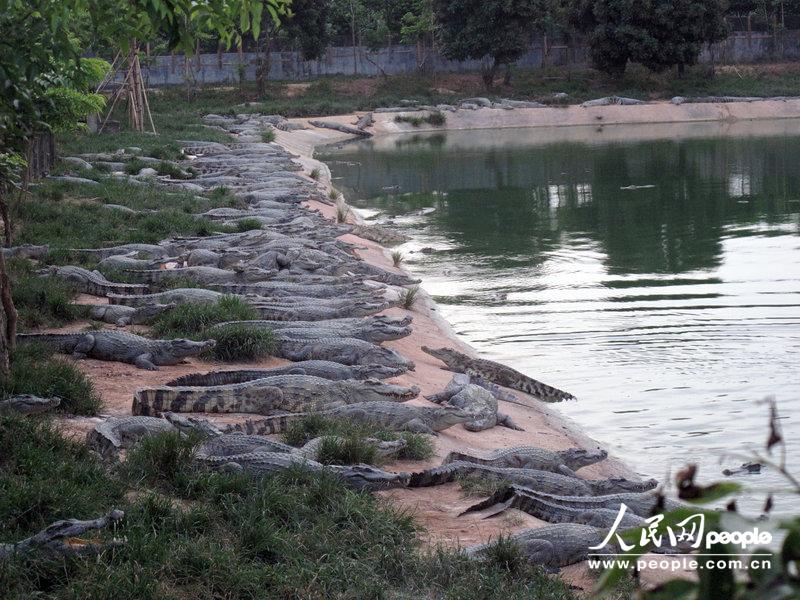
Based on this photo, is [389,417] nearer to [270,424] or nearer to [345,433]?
[345,433]

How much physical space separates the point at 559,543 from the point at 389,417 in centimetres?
218

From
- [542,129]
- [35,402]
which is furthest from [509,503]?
[542,129]

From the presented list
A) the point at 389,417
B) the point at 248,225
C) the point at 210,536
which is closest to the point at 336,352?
the point at 389,417

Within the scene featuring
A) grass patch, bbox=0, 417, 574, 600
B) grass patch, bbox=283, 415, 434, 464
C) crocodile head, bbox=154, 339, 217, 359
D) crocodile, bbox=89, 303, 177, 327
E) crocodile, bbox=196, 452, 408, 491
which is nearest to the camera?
grass patch, bbox=0, 417, 574, 600

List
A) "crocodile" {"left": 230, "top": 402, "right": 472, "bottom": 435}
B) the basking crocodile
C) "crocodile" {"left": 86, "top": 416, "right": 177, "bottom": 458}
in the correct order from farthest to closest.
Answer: "crocodile" {"left": 230, "top": 402, "right": 472, "bottom": 435}
"crocodile" {"left": 86, "top": 416, "right": 177, "bottom": 458}
the basking crocodile

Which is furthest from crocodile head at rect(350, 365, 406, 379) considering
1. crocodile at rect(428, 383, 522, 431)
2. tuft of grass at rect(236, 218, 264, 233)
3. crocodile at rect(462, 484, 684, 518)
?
tuft of grass at rect(236, 218, 264, 233)

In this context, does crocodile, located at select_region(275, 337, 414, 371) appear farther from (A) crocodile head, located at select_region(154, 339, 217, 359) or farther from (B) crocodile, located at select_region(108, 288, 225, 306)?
(B) crocodile, located at select_region(108, 288, 225, 306)

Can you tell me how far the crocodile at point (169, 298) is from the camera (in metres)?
9.18

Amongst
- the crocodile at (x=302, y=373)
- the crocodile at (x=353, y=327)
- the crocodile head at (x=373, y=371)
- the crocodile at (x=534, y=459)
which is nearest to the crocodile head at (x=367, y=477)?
the crocodile at (x=534, y=459)

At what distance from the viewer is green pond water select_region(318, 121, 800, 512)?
862 cm

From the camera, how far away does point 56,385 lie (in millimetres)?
5926

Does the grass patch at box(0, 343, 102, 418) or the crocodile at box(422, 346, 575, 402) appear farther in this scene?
the crocodile at box(422, 346, 575, 402)

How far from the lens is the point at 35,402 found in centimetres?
550

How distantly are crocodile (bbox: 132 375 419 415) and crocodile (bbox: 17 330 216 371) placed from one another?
102cm
